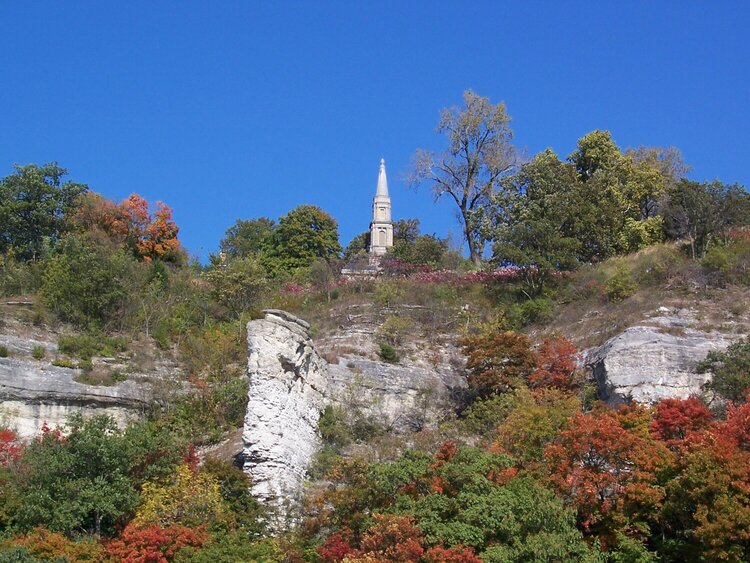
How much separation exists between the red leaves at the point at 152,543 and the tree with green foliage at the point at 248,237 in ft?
105

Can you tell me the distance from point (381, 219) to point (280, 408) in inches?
1795

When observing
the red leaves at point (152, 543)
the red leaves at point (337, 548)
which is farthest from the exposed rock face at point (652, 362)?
the red leaves at point (152, 543)

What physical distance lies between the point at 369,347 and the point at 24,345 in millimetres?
11640

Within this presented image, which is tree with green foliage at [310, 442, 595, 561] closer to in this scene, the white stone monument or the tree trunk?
the tree trunk

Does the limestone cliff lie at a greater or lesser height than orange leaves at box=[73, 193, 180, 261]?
lesser

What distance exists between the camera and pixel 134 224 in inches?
2063

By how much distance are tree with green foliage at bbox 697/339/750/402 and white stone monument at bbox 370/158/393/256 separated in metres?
38.2

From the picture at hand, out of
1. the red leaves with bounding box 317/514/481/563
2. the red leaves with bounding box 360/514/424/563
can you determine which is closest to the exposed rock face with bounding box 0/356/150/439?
the red leaves with bounding box 317/514/481/563

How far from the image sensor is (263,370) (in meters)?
31.7

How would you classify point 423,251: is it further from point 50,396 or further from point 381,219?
point 50,396

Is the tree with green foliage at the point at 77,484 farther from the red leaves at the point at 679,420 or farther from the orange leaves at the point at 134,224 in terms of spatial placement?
the orange leaves at the point at 134,224

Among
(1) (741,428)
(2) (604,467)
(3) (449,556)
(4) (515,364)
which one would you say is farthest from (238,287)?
(1) (741,428)

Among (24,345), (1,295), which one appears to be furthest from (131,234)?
(24,345)

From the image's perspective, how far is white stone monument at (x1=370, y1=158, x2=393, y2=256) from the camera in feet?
242
